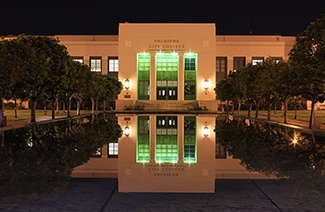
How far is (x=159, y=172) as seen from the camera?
9734 millimetres

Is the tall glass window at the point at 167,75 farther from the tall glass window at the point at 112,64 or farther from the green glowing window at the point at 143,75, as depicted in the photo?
the tall glass window at the point at 112,64

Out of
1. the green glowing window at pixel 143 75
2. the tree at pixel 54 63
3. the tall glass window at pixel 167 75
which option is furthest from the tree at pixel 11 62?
the tall glass window at pixel 167 75

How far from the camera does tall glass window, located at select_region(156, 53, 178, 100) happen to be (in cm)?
7212

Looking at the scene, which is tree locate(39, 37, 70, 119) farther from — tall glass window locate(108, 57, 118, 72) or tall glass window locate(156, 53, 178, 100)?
tall glass window locate(108, 57, 118, 72)

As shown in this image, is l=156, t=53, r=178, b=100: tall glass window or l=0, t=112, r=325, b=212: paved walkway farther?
l=156, t=53, r=178, b=100: tall glass window

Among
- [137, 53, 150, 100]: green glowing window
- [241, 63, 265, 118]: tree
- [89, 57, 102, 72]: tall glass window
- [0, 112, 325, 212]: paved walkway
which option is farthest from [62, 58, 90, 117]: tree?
[89, 57, 102, 72]: tall glass window

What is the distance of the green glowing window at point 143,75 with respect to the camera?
72438mm

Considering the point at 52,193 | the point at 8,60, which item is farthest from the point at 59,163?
the point at 8,60

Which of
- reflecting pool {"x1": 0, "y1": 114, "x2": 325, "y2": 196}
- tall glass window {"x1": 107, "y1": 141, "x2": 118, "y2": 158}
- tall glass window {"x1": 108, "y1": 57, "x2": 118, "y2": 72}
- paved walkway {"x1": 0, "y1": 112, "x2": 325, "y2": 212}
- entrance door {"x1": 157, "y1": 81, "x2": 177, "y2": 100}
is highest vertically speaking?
tall glass window {"x1": 108, "y1": 57, "x2": 118, "y2": 72}

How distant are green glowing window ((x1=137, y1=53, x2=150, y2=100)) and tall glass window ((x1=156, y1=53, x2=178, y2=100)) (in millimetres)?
2001

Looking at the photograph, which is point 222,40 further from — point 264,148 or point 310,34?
point 264,148

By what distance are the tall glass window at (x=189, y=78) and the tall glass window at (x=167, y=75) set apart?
1.99 m

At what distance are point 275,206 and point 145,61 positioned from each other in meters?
67.7

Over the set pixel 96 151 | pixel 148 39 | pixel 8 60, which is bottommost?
pixel 96 151
